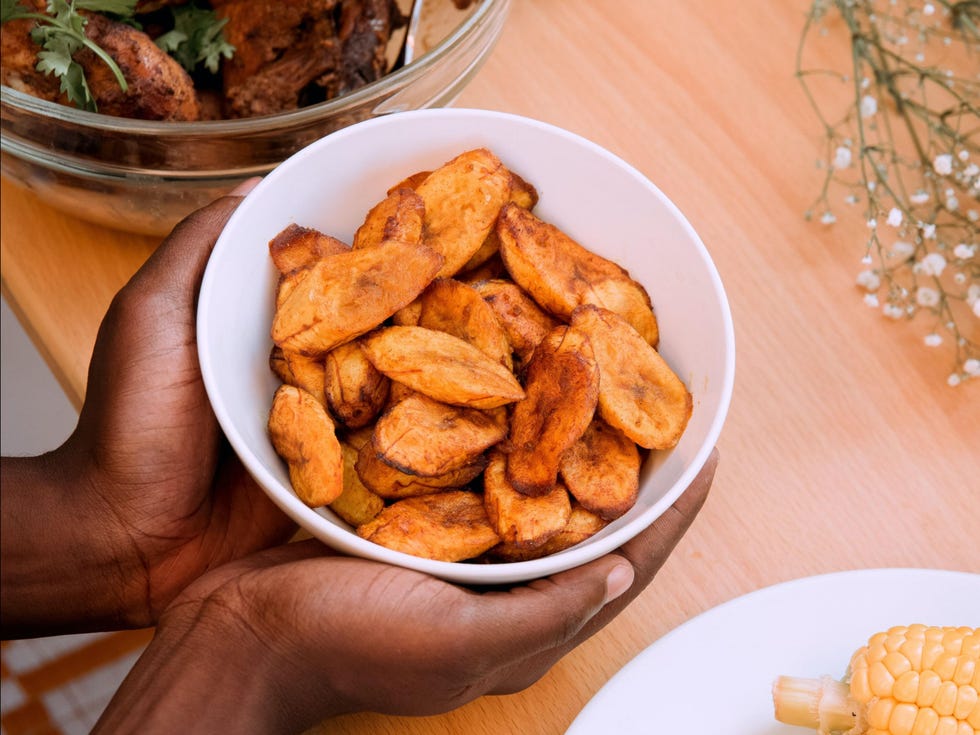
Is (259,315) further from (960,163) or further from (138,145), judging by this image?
(960,163)

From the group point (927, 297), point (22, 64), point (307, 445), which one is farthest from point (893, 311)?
point (22, 64)

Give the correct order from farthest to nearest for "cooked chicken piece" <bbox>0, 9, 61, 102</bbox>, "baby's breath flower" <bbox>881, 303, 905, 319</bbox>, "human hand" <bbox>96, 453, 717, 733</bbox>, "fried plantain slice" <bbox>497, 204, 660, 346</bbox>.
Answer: "baby's breath flower" <bbox>881, 303, 905, 319</bbox>, "cooked chicken piece" <bbox>0, 9, 61, 102</bbox>, "fried plantain slice" <bbox>497, 204, 660, 346</bbox>, "human hand" <bbox>96, 453, 717, 733</bbox>

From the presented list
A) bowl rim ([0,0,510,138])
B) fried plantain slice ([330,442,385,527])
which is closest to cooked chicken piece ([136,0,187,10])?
bowl rim ([0,0,510,138])

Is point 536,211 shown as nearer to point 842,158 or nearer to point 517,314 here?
point 517,314

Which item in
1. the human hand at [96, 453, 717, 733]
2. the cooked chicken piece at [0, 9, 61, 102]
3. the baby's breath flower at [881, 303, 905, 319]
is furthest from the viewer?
the baby's breath flower at [881, 303, 905, 319]

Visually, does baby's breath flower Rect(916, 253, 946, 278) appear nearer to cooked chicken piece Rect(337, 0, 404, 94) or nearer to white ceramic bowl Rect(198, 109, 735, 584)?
white ceramic bowl Rect(198, 109, 735, 584)

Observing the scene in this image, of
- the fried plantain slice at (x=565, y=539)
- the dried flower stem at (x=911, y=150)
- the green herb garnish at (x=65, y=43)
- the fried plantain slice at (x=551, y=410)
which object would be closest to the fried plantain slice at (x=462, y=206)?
the fried plantain slice at (x=551, y=410)

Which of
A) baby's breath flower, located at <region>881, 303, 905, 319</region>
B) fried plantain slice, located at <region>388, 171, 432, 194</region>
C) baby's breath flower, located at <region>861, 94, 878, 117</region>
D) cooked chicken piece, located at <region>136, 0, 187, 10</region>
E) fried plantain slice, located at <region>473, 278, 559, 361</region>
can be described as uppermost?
baby's breath flower, located at <region>861, 94, 878, 117</region>
